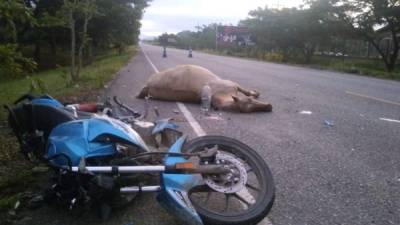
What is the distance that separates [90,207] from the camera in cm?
320

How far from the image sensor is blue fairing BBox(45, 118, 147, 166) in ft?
10.2

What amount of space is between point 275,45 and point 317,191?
48.3 meters

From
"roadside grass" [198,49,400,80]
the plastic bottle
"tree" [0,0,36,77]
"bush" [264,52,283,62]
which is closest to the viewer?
"tree" [0,0,36,77]

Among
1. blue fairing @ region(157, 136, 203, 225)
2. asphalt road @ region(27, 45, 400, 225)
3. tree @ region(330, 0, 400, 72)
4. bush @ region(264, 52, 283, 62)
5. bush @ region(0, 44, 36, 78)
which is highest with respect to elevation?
tree @ region(330, 0, 400, 72)

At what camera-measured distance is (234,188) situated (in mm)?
3256

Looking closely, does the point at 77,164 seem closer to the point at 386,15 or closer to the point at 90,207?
the point at 90,207

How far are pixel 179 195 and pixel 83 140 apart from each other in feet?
2.72

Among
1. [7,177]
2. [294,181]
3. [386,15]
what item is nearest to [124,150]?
[7,177]

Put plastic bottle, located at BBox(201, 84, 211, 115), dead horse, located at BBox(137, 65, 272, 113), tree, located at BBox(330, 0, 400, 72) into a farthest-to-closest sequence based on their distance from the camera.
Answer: tree, located at BBox(330, 0, 400, 72) < plastic bottle, located at BBox(201, 84, 211, 115) < dead horse, located at BBox(137, 65, 272, 113)

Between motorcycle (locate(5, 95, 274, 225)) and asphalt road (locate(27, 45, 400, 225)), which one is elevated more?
motorcycle (locate(5, 95, 274, 225))

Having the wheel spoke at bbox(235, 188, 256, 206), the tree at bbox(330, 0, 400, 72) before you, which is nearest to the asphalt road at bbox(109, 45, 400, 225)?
the wheel spoke at bbox(235, 188, 256, 206)

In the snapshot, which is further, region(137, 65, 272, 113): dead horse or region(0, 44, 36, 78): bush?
region(137, 65, 272, 113): dead horse

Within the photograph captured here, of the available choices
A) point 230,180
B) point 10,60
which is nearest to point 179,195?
point 230,180

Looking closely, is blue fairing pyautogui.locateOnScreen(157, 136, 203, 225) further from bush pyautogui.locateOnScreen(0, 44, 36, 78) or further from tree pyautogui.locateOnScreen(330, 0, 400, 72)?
tree pyautogui.locateOnScreen(330, 0, 400, 72)
